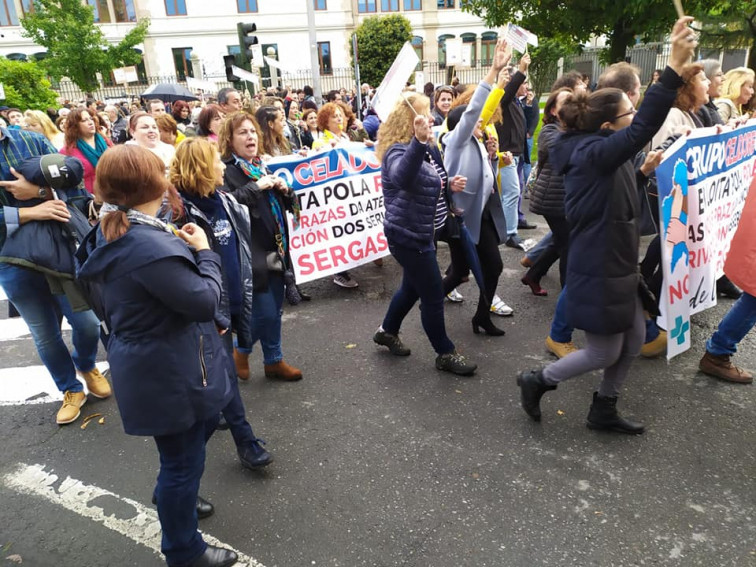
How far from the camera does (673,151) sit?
3531mm

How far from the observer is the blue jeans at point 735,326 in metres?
3.53

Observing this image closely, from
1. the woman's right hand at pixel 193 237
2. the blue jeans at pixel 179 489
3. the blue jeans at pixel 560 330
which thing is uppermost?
the woman's right hand at pixel 193 237

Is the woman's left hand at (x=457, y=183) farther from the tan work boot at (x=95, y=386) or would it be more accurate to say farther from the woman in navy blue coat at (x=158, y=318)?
the tan work boot at (x=95, y=386)

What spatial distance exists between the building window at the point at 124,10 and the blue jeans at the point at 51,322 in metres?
47.8

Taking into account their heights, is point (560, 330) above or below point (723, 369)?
above

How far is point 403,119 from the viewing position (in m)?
3.53

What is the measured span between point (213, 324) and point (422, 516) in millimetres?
1354

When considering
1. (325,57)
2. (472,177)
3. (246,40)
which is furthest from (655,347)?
(325,57)

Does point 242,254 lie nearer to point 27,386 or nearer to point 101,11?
point 27,386

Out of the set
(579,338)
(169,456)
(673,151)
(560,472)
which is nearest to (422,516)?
(560,472)

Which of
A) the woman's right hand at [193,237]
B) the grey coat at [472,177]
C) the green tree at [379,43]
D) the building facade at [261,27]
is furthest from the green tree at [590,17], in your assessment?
the building facade at [261,27]

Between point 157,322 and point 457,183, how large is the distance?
2.52 m

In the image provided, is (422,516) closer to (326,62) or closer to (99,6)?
(326,62)

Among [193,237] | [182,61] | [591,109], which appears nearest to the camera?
[193,237]
